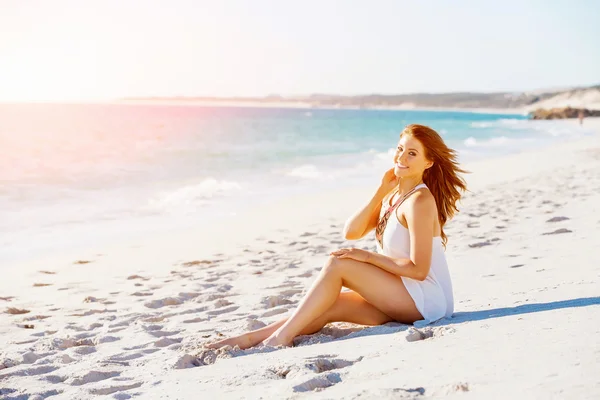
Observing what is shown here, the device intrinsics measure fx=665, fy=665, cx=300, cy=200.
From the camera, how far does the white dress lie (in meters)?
3.95

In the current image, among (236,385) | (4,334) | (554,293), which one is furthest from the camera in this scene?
(4,334)

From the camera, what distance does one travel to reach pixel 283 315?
4859 mm

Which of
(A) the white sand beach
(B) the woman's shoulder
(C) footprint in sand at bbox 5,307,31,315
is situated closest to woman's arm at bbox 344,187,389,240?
(B) the woman's shoulder

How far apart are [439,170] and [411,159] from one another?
0.68ft

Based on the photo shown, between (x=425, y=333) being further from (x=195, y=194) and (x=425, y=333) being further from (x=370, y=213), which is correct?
(x=195, y=194)

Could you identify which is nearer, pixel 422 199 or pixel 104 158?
pixel 422 199

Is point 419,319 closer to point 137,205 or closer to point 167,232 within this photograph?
point 167,232

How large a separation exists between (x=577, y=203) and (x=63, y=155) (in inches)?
796

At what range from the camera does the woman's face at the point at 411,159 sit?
13.3 feet

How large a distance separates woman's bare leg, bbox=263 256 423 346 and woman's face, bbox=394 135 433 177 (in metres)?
0.62

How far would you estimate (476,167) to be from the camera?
63.4 ft

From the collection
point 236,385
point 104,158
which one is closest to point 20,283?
point 236,385

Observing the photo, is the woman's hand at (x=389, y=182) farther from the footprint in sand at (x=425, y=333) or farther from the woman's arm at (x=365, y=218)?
the footprint in sand at (x=425, y=333)

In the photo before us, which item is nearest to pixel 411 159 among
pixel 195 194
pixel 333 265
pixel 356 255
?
pixel 356 255
